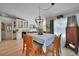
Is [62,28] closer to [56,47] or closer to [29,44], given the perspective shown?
[56,47]

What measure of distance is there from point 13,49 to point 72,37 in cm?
115

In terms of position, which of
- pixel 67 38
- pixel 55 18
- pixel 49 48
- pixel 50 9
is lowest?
pixel 49 48

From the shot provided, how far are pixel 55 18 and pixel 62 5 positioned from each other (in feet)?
0.90

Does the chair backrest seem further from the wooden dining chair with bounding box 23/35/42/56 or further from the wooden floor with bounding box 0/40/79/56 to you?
the wooden floor with bounding box 0/40/79/56

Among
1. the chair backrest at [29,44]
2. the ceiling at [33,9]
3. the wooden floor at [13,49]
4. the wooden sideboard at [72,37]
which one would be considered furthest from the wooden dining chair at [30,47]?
the wooden sideboard at [72,37]

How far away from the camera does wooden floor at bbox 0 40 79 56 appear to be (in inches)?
84.6

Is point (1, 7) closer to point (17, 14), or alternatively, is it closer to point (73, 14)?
point (17, 14)

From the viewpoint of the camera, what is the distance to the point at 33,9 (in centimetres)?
218

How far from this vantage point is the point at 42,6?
218 centimetres

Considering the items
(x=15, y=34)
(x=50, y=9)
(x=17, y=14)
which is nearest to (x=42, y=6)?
(x=50, y=9)

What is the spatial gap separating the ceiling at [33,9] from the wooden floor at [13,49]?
526 millimetres

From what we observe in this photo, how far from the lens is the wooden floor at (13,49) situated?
7.05ft

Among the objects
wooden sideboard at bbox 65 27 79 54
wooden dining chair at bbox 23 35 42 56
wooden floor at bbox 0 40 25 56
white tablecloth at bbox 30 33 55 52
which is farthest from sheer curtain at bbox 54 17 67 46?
wooden floor at bbox 0 40 25 56

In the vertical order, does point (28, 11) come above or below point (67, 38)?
above
